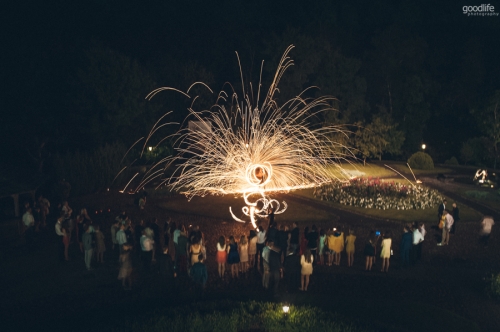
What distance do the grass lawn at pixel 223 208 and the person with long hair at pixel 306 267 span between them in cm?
1056

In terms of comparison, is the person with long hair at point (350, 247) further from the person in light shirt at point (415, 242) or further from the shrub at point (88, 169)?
the shrub at point (88, 169)

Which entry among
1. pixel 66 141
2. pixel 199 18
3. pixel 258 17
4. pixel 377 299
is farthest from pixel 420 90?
pixel 377 299

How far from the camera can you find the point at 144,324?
1272 cm

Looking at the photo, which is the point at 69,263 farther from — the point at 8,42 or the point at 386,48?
the point at 386,48

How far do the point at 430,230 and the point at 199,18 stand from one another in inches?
2552

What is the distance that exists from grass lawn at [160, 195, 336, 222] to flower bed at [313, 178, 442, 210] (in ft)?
8.43

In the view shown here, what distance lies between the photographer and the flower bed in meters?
28.6

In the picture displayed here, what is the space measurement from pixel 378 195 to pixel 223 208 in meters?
9.36

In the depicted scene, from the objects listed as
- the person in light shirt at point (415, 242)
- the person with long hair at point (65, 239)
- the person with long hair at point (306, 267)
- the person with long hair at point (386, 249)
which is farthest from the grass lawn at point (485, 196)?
the person with long hair at point (65, 239)

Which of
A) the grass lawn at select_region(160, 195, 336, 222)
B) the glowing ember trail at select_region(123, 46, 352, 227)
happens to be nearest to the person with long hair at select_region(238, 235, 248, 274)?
the glowing ember trail at select_region(123, 46, 352, 227)

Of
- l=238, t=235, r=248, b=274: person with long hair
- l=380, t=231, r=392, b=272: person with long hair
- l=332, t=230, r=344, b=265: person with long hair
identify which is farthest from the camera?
l=332, t=230, r=344, b=265: person with long hair

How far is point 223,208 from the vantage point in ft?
92.8

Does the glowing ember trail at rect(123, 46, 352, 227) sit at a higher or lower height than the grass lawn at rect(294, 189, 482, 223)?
higher

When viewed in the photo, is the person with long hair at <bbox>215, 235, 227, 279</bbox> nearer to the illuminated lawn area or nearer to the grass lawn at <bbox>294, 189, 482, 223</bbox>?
the grass lawn at <bbox>294, 189, 482, 223</bbox>
